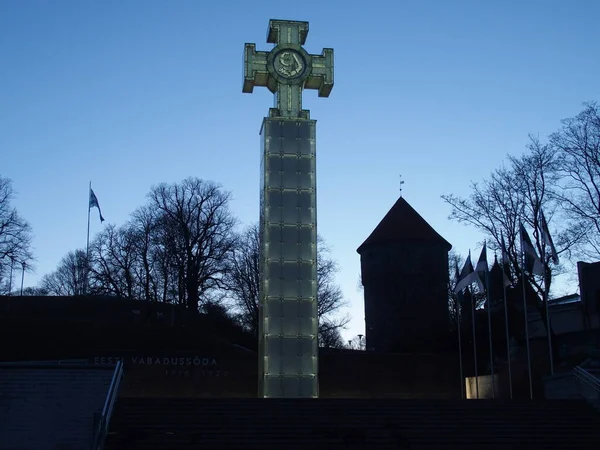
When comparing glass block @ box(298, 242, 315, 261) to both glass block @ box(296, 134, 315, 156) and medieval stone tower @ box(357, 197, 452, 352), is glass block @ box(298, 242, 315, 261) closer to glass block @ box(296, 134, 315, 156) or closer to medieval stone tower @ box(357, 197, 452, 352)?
glass block @ box(296, 134, 315, 156)

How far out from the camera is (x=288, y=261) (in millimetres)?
24062

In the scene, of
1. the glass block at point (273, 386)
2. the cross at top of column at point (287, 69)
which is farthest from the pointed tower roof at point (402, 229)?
the glass block at point (273, 386)

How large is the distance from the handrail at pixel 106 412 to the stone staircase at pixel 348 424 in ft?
0.77

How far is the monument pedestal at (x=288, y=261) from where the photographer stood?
23266 millimetres

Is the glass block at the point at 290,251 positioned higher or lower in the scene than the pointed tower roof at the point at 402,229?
lower

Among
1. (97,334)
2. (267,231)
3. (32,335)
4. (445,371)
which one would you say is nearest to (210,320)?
(97,334)

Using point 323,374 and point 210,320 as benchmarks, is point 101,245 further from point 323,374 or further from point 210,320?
point 323,374

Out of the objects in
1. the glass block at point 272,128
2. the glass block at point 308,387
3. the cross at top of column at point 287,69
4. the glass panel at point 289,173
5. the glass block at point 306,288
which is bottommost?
the glass block at point 308,387

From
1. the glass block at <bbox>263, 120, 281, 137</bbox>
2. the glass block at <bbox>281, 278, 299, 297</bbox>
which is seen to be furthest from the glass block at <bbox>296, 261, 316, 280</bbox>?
the glass block at <bbox>263, 120, 281, 137</bbox>

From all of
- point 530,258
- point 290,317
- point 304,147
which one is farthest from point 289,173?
point 530,258

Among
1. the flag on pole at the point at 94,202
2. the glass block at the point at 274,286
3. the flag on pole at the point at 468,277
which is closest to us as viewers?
the glass block at the point at 274,286

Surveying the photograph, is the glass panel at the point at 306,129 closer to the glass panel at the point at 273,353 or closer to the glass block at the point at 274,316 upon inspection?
the glass block at the point at 274,316

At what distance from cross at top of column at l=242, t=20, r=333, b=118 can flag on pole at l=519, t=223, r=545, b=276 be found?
27.1 ft

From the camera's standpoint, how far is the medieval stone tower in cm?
5325
